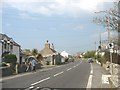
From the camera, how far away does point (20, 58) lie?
83500mm

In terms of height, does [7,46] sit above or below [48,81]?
above

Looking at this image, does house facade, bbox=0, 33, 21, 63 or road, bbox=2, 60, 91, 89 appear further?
house facade, bbox=0, 33, 21, 63

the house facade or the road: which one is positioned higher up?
the house facade

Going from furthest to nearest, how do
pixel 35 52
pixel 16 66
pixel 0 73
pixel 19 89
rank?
pixel 35 52
pixel 16 66
pixel 0 73
pixel 19 89

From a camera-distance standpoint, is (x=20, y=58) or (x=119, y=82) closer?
(x=119, y=82)

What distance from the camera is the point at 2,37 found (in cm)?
7444

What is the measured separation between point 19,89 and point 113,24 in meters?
6.81

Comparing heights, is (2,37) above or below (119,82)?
above

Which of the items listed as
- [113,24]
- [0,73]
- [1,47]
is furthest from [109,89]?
[1,47]

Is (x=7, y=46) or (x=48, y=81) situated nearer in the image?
(x=48, y=81)

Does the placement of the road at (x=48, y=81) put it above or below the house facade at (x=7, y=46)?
below

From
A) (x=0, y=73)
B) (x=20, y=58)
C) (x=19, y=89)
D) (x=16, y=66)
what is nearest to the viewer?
(x=19, y=89)

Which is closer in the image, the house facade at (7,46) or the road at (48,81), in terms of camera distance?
the road at (48,81)

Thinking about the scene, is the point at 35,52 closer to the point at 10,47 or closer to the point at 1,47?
the point at 10,47
